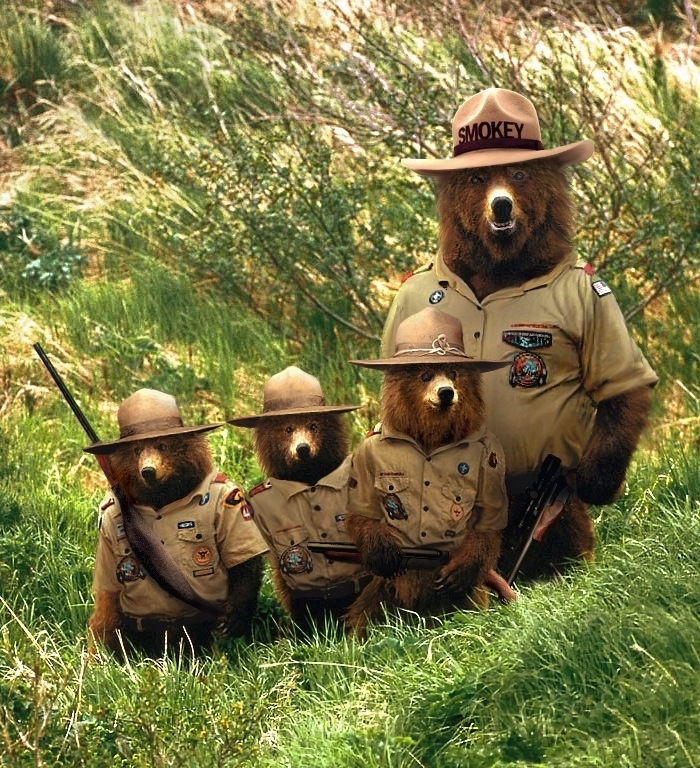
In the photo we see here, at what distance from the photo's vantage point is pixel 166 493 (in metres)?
5.14

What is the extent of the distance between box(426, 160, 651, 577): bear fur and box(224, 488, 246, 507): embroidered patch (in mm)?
987

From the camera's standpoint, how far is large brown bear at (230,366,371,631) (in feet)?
17.3

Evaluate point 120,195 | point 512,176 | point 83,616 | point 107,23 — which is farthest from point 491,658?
point 107,23

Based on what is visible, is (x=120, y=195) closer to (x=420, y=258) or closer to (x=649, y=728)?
(x=420, y=258)

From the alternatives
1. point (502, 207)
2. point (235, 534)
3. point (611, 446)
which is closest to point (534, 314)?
point (502, 207)

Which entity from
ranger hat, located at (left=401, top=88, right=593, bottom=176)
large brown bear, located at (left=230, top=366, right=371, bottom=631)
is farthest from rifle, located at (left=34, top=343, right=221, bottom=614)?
ranger hat, located at (left=401, top=88, right=593, bottom=176)

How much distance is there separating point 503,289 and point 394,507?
886 mm

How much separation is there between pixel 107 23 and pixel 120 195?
3161mm

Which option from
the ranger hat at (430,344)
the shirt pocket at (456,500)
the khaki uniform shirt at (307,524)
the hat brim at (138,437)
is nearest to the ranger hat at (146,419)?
the hat brim at (138,437)

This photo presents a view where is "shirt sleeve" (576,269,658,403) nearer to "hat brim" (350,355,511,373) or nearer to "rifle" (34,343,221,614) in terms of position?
"hat brim" (350,355,511,373)

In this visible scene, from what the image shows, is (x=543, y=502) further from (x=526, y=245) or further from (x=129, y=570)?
(x=129, y=570)

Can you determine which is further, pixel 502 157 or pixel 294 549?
pixel 294 549

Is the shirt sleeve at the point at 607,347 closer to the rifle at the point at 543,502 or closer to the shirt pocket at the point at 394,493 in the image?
the rifle at the point at 543,502

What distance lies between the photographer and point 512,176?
16.6 ft
